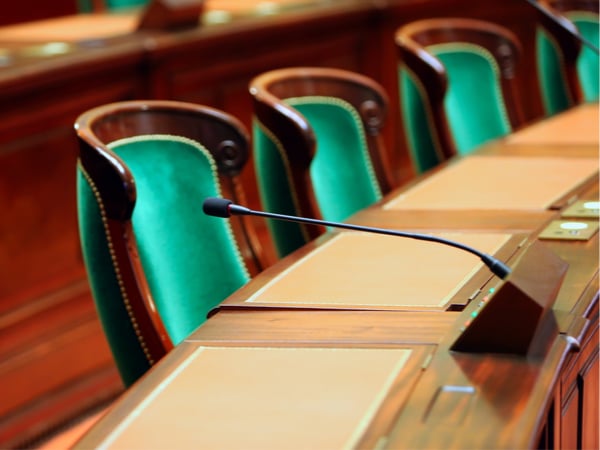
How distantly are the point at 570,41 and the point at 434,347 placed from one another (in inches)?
87.0

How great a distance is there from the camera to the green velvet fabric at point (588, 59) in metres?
3.49

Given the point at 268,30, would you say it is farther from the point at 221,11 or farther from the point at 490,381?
the point at 490,381

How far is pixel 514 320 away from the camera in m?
1.22

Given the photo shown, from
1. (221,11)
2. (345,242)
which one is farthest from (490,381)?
(221,11)

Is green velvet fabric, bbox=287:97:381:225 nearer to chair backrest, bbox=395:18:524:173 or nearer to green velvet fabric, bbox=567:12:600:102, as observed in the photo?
chair backrest, bbox=395:18:524:173

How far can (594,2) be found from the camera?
11.7ft

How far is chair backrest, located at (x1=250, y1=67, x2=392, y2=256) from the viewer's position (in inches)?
82.7

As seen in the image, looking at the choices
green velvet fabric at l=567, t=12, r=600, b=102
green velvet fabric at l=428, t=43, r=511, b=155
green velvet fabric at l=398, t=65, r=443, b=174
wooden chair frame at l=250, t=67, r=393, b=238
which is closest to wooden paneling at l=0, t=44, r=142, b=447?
wooden chair frame at l=250, t=67, r=393, b=238

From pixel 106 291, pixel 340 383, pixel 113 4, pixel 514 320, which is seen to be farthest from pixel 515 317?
pixel 113 4

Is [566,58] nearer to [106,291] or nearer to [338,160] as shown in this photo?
[338,160]

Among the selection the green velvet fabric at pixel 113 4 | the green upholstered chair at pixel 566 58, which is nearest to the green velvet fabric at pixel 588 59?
the green upholstered chair at pixel 566 58

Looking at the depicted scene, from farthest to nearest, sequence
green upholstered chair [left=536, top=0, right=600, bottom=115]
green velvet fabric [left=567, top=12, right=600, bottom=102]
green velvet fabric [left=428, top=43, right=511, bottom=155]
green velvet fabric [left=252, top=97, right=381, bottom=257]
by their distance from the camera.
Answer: green velvet fabric [left=567, top=12, right=600, bottom=102] → green upholstered chair [left=536, top=0, right=600, bottom=115] → green velvet fabric [left=428, top=43, right=511, bottom=155] → green velvet fabric [left=252, top=97, right=381, bottom=257]

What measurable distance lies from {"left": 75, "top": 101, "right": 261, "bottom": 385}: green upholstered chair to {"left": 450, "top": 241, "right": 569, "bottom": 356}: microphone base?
42 centimetres

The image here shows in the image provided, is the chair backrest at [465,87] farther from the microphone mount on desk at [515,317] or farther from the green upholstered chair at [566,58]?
the microphone mount on desk at [515,317]
